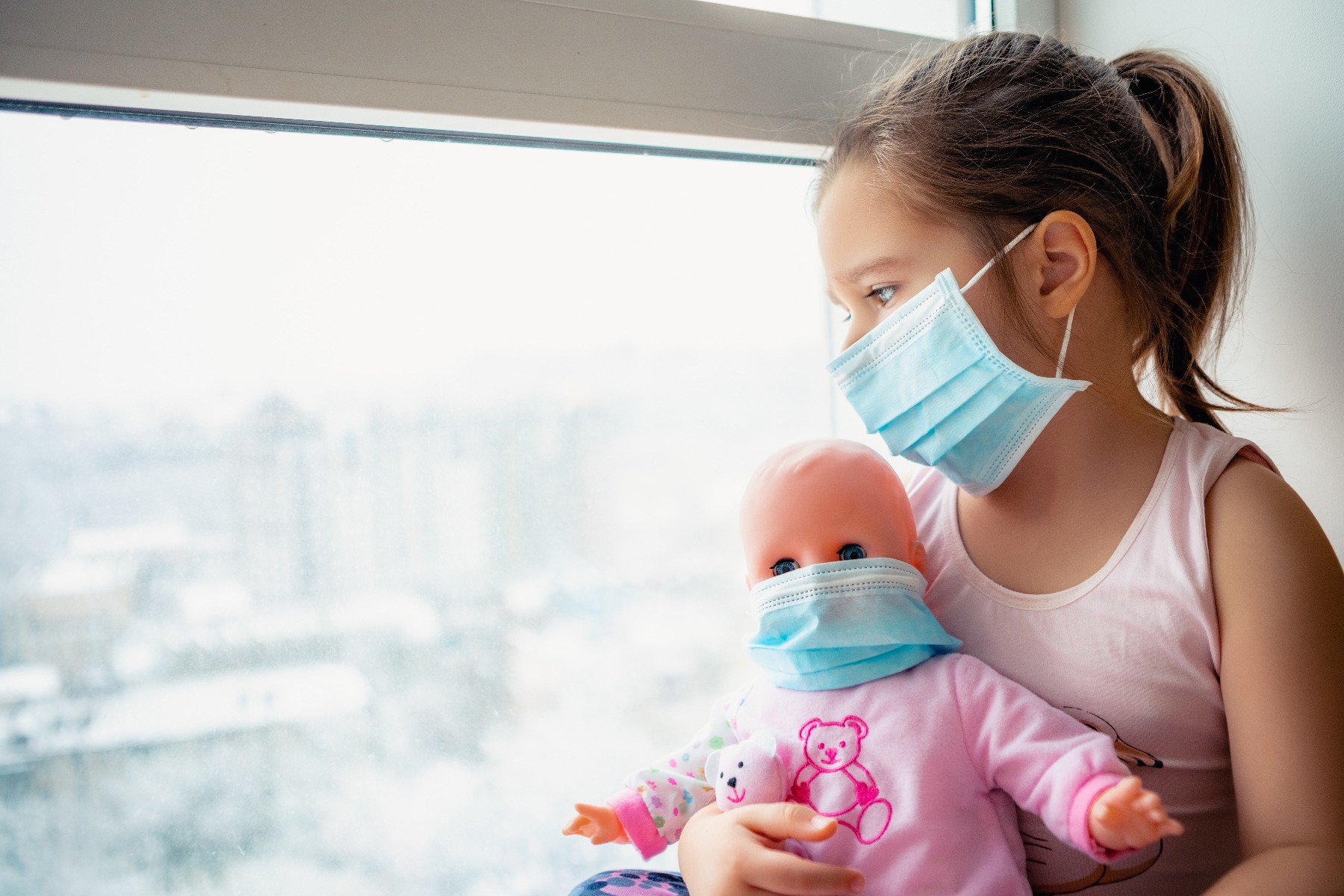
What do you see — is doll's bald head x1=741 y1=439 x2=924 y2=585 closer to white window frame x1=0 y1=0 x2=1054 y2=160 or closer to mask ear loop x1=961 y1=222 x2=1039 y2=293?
mask ear loop x1=961 y1=222 x2=1039 y2=293

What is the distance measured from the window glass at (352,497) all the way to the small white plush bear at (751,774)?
416 mm

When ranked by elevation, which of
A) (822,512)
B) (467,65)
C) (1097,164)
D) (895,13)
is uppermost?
(895,13)

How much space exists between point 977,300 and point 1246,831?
22.6 inches

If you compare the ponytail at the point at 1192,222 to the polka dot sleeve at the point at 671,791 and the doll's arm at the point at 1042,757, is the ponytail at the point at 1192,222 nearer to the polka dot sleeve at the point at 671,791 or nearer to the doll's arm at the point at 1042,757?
the doll's arm at the point at 1042,757

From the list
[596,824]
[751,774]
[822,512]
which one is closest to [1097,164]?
[822,512]

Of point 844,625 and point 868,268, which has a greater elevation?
point 868,268

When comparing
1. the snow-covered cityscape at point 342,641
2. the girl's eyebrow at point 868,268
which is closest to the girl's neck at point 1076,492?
the girl's eyebrow at point 868,268

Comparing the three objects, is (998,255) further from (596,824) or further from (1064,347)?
(596,824)

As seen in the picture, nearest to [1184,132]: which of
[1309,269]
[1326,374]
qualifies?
[1309,269]

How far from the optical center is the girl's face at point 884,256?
1.03m

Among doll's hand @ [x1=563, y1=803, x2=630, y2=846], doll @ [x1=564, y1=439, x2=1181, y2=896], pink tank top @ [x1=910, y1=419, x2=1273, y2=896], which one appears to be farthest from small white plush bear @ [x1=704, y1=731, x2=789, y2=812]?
pink tank top @ [x1=910, y1=419, x2=1273, y2=896]

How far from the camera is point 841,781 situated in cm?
93

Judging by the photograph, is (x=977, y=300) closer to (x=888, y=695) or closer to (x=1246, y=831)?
(x=888, y=695)

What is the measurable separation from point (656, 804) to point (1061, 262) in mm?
740
